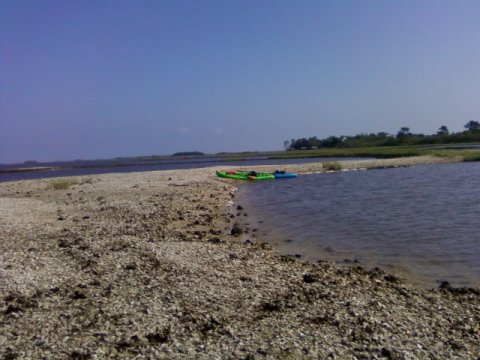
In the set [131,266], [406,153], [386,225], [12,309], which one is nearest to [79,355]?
[12,309]

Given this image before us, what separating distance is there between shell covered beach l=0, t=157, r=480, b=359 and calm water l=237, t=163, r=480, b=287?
1922mm

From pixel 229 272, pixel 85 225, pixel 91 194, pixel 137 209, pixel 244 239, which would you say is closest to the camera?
pixel 229 272

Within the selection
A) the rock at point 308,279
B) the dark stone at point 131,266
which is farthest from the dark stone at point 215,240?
the rock at point 308,279

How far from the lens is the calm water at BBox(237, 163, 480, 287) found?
15.2 metres

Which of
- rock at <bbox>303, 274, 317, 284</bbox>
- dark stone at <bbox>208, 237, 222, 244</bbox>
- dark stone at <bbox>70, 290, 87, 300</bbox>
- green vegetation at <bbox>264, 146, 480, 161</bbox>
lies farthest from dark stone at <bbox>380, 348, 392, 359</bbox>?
green vegetation at <bbox>264, 146, 480, 161</bbox>

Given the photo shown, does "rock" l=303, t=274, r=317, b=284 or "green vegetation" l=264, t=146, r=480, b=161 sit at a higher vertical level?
"green vegetation" l=264, t=146, r=480, b=161

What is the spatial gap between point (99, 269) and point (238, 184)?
3650cm

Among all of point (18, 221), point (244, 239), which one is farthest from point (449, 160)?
point (18, 221)

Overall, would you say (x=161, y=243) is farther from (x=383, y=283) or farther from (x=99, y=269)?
(x=383, y=283)

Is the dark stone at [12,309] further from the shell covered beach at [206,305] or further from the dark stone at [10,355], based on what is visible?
the dark stone at [10,355]

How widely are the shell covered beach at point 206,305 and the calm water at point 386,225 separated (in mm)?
1922

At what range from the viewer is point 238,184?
49938 mm

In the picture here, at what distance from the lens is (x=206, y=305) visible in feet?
34.9

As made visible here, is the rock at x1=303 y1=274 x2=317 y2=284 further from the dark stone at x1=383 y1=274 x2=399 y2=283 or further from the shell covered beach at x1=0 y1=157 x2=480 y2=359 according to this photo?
the dark stone at x1=383 y1=274 x2=399 y2=283
